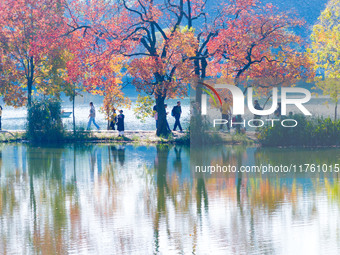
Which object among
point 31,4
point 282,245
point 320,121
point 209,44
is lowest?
point 282,245

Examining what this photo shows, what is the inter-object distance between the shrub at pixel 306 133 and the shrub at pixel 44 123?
32.3ft

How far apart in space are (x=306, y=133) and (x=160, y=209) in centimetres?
1326

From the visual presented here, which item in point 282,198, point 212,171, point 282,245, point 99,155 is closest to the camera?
point 282,245

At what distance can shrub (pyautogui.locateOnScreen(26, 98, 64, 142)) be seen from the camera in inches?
1136

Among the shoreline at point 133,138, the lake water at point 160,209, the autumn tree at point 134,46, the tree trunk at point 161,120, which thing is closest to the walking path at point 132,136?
the shoreline at point 133,138

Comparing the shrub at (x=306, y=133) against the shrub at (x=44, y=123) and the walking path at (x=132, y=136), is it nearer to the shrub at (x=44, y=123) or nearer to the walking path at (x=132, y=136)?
the walking path at (x=132, y=136)

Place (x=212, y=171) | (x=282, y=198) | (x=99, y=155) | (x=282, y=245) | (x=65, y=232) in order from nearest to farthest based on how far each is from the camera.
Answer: (x=282, y=245), (x=65, y=232), (x=282, y=198), (x=212, y=171), (x=99, y=155)

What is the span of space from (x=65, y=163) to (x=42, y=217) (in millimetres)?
8779

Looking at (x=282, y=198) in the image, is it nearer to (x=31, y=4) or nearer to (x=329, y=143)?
(x=329, y=143)

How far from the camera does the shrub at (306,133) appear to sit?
24844 millimetres

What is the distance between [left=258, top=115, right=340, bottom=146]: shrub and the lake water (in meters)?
3.28

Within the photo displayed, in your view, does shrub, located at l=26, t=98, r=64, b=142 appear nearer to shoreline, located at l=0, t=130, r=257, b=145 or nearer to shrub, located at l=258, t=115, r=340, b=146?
shoreline, located at l=0, t=130, r=257, b=145

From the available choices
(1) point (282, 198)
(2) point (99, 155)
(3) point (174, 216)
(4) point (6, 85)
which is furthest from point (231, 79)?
(3) point (174, 216)

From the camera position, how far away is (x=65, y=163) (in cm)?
2100
